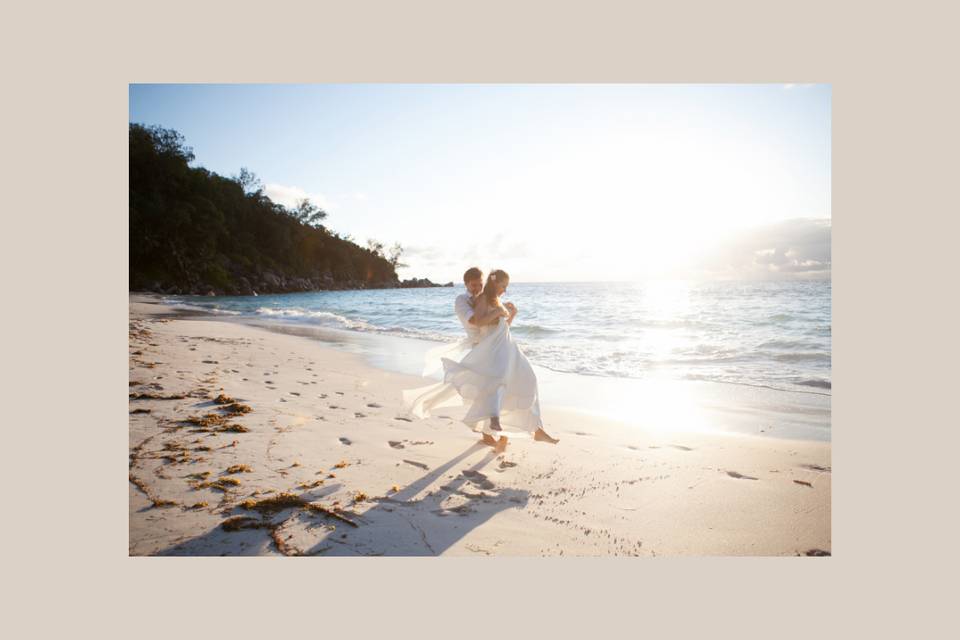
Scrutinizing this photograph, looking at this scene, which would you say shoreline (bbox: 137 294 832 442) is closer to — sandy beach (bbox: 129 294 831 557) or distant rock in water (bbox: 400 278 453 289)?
sandy beach (bbox: 129 294 831 557)

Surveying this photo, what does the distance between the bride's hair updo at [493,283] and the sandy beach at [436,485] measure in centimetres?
147

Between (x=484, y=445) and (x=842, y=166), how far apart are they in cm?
432

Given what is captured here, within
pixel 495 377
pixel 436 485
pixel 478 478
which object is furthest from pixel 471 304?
pixel 436 485

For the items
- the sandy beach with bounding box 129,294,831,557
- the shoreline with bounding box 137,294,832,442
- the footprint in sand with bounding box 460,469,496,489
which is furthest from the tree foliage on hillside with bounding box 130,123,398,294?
the footprint in sand with bounding box 460,469,496,489

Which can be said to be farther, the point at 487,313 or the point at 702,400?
the point at 702,400

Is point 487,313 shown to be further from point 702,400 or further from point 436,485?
point 702,400

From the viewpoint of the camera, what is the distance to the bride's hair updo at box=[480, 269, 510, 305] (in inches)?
174

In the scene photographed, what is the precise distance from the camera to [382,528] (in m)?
3.00

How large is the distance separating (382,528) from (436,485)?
0.64 m

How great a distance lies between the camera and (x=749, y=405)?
6.02 meters

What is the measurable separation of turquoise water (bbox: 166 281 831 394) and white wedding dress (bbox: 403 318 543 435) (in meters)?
3.14

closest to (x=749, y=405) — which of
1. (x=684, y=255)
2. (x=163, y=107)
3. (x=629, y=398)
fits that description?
(x=629, y=398)

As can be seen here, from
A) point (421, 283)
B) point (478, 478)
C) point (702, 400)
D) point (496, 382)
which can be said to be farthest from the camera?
point (421, 283)

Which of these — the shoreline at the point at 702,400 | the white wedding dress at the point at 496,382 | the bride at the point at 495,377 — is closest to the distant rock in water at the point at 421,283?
the bride at the point at 495,377
